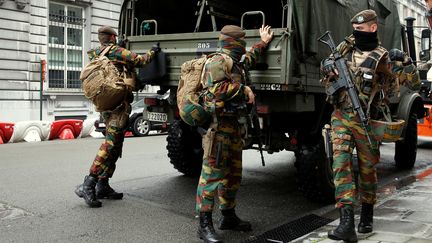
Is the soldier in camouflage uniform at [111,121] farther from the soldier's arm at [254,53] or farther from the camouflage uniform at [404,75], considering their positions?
the camouflage uniform at [404,75]

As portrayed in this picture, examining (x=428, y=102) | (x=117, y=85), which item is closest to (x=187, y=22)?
(x=117, y=85)

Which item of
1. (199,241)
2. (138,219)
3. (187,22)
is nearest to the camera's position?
(199,241)

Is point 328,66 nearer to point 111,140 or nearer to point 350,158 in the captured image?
point 350,158

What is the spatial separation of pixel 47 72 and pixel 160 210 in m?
15.3

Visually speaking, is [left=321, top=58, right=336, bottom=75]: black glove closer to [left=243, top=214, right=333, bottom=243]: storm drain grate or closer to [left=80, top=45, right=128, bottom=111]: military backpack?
[left=243, top=214, right=333, bottom=243]: storm drain grate

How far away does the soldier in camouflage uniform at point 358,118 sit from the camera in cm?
402

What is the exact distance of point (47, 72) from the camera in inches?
744

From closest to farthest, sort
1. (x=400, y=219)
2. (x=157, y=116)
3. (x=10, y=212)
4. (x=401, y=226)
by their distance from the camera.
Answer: (x=401, y=226)
(x=400, y=219)
(x=10, y=212)
(x=157, y=116)

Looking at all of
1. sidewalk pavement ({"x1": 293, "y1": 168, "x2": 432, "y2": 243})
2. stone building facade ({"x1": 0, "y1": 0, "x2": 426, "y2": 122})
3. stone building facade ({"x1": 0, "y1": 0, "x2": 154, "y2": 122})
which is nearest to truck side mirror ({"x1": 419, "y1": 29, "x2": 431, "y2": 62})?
sidewalk pavement ({"x1": 293, "y1": 168, "x2": 432, "y2": 243})

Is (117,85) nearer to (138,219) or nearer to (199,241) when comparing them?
(138,219)

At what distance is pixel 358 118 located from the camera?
405 cm

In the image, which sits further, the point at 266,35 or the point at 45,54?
the point at 45,54

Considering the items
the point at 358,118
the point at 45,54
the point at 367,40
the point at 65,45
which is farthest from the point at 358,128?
the point at 65,45

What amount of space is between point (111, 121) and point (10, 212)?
140 centimetres
